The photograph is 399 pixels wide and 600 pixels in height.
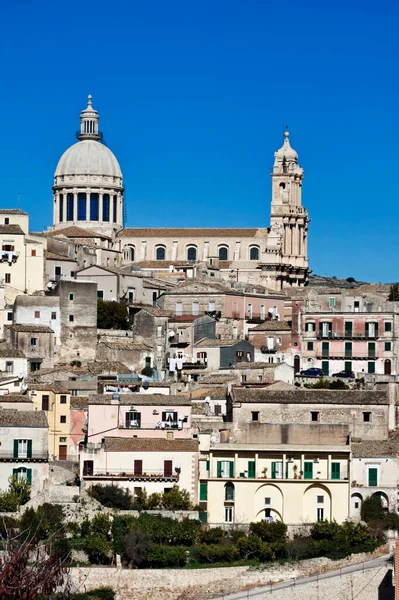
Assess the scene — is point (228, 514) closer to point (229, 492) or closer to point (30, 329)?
point (229, 492)

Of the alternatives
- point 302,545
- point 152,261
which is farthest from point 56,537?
point 152,261

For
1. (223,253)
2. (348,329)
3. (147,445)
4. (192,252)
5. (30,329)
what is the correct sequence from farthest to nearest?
(192,252), (223,253), (348,329), (30,329), (147,445)

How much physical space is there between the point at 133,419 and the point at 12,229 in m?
23.4

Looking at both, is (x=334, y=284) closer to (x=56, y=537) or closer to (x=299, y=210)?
(x=299, y=210)

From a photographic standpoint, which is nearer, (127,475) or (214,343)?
(127,475)

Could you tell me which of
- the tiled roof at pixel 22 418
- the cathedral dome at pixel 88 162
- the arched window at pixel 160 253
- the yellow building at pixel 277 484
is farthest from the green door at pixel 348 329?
the cathedral dome at pixel 88 162

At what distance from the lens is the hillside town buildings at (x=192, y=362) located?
55.6 meters

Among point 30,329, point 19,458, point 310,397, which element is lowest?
point 19,458

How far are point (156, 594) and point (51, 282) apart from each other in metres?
30.2

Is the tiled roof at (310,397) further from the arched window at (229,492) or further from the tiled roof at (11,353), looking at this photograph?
the tiled roof at (11,353)

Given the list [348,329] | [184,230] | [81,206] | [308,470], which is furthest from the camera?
[81,206]

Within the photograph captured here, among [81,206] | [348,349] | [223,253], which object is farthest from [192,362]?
[81,206]

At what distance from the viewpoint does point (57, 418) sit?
5984 cm

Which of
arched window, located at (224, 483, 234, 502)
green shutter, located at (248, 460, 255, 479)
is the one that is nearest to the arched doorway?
green shutter, located at (248, 460, 255, 479)
